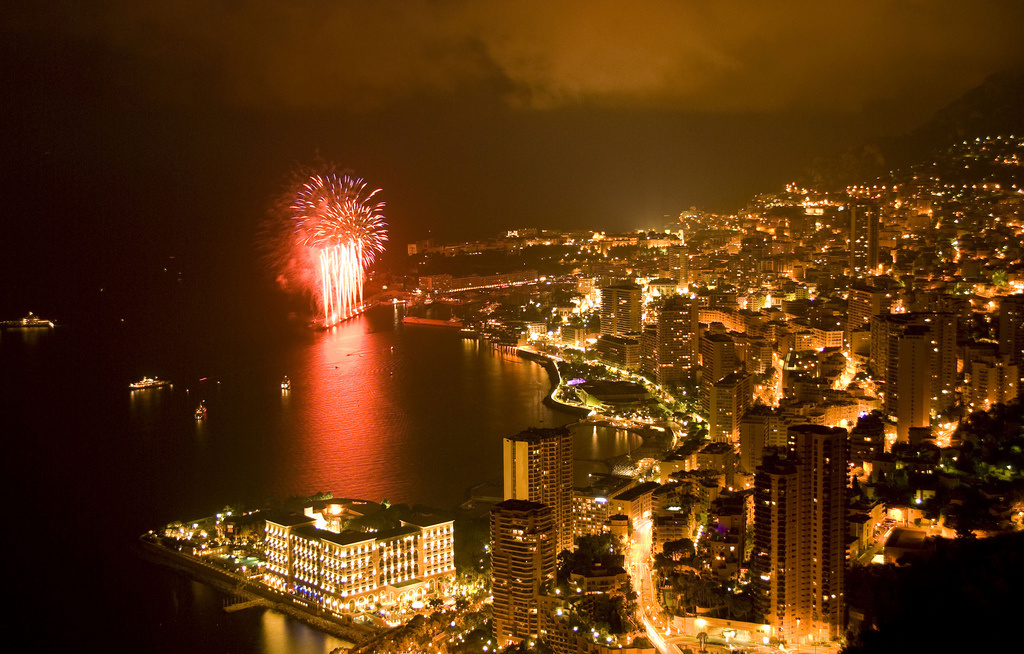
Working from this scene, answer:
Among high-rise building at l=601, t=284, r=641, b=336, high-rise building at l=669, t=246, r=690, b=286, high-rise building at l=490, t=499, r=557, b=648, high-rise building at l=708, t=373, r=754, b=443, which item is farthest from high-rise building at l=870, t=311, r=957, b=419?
Answer: high-rise building at l=669, t=246, r=690, b=286

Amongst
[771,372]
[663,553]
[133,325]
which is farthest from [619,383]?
[133,325]

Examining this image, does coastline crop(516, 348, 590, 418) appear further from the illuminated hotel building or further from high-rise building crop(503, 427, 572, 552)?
the illuminated hotel building

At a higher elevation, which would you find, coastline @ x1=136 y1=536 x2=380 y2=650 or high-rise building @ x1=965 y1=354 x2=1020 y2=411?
high-rise building @ x1=965 y1=354 x2=1020 y2=411

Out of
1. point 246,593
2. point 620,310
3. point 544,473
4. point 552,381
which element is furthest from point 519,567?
point 620,310

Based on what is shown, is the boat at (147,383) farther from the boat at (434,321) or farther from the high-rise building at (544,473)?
the high-rise building at (544,473)

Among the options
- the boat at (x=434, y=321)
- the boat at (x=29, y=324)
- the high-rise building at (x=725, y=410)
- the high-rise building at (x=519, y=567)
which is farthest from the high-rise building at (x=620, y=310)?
the boat at (x=29, y=324)

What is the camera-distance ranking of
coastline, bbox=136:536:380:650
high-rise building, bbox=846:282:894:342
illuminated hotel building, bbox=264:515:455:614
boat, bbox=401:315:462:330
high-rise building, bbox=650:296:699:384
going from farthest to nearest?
boat, bbox=401:315:462:330
high-rise building, bbox=650:296:699:384
high-rise building, bbox=846:282:894:342
illuminated hotel building, bbox=264:515:455:614
coastline, bbox=136:536:380:650

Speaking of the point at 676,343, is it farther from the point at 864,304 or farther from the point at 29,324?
the point at 29,324
